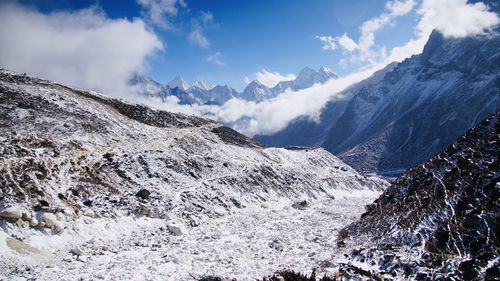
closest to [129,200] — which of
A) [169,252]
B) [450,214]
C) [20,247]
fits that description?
[169,252]

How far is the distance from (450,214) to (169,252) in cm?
1883

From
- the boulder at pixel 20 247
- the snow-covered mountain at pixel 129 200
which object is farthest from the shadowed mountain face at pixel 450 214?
the boulder at pixel 20 247

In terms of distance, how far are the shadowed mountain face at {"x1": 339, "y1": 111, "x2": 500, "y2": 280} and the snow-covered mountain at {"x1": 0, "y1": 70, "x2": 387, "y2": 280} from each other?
199 inches

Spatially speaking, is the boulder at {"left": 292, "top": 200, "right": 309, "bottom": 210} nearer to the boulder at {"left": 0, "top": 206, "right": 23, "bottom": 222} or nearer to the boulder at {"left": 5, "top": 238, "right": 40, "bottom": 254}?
the boulder at {"left": 0, "top": 206, "right": 23, "bottom": 222}

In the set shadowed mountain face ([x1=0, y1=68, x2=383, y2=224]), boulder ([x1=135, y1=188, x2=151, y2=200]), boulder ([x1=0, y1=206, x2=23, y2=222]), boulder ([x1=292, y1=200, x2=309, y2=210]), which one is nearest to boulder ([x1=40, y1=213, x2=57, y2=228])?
boulder ([x1=0, y1=206, x2=23, y2=222])

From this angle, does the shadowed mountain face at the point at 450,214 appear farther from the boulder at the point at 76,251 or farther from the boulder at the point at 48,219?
the boulder at the point at 48,219

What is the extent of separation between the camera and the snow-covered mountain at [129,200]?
75.8 feet

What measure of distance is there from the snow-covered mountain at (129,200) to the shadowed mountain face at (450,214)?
5.05 meters

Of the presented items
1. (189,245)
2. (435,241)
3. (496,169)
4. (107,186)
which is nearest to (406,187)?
(496,169)

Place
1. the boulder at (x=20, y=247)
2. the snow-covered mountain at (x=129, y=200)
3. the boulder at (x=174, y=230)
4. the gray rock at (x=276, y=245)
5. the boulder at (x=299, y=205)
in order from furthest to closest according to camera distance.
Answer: the boulder at (x=299, y=205)
the boulder at (x=174, y=230)
the gray rock at (x=276, y=245)
the snow-covered mountain at (x=129, y=200)
the boulder at (x=20, y=247)

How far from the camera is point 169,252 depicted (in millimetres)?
26109

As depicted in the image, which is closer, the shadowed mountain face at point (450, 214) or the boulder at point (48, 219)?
the shadowed mountain face at point (450, 214)

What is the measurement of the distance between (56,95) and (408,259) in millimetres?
58056

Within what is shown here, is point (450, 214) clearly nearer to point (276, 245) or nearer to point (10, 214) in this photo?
point (276, 245)
